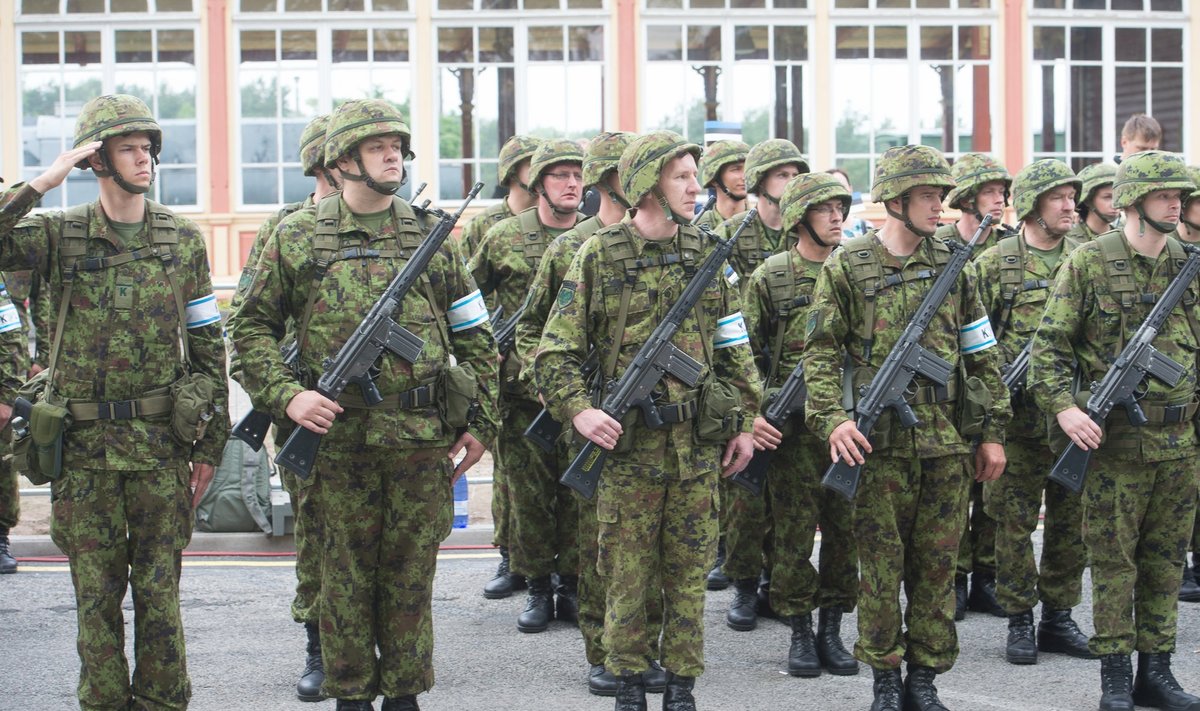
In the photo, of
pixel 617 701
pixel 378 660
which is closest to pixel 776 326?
pixel 617 701

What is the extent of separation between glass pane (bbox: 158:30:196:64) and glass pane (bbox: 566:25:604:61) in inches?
197

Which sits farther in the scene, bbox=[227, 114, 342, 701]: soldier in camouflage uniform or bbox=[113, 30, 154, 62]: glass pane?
bbox=[113, 30, 154, 62]: glass pane

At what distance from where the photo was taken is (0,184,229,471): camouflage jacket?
5496mm

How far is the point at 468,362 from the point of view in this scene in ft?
18.9

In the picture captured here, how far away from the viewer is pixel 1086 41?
20.7 meters

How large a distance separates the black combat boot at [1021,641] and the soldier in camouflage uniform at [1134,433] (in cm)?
64

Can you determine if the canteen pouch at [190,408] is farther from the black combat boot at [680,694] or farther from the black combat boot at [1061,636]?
the black combat boot at [1061,636]

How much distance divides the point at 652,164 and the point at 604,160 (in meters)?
1.40

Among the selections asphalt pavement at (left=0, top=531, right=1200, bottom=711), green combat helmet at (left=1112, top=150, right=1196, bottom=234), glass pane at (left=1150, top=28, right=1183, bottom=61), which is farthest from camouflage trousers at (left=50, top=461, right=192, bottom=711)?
glass pane at (left=1150, top=28, right=1183, bottom=61)

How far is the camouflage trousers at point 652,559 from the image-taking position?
5816 mm

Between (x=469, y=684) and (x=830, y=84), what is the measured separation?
49.1 ft

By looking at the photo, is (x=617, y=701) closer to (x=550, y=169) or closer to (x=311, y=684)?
(x=311, y=684)

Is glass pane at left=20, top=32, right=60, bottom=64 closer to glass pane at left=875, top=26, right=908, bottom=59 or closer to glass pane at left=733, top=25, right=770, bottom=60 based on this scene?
glass pane at left=733, top=25, right=770, bottom=60

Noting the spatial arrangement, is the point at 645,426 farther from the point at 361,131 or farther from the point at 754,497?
the point at 754,497
